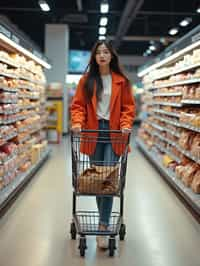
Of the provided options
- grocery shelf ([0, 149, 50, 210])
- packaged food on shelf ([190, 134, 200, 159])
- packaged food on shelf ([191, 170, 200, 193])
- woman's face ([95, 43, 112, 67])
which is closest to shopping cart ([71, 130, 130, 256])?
woman's face ([95, 43, 112, 67])

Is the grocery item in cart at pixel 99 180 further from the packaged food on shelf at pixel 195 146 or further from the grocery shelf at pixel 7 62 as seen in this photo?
the grocery shelf at pixel 7 62

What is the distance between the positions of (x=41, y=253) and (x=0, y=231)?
77cm

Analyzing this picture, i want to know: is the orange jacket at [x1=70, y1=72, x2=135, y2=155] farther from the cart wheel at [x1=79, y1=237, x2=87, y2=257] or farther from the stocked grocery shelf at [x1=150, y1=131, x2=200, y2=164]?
the stocked grocery shelf at [x1=150, y1=131, x2=200, y2=164]

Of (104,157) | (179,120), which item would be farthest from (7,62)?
(179,120)

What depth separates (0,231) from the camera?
438cm

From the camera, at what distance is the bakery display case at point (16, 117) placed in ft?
18.4

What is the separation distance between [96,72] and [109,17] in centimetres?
1437

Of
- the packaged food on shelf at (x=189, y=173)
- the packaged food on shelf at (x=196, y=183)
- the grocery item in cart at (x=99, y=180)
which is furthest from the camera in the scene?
the packaged food on shelf at (x=189, y=173)

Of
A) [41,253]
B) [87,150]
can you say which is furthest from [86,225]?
[87,150]

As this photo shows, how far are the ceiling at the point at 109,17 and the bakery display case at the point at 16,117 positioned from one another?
4.12 metres

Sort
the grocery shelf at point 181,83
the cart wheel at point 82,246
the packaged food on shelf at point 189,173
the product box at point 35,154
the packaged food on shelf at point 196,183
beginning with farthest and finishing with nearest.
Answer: the product box at point 35,154 → the grocery shelf at point 181,83 → the packaged food on shelf at point 189,173 → the packaged food on shelf at point 196,183 → the cart wheel at point 82,246

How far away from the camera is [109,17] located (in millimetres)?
17766

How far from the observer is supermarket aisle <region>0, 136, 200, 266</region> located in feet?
12.1

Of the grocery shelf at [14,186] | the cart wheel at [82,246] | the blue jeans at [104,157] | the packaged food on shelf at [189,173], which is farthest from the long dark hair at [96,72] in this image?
the packaged food on shelf at [189,173]
